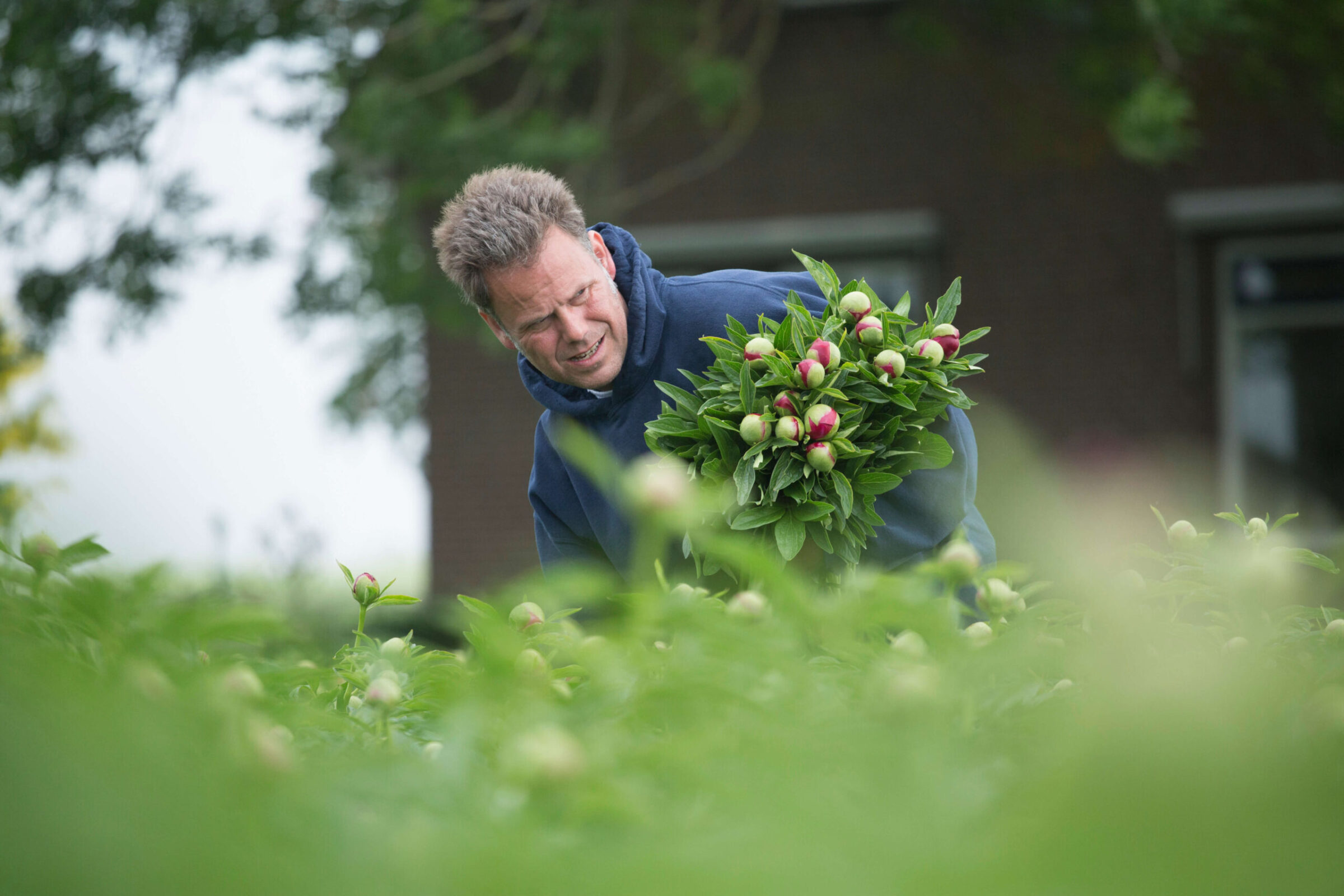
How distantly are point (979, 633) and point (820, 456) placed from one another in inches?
18.5

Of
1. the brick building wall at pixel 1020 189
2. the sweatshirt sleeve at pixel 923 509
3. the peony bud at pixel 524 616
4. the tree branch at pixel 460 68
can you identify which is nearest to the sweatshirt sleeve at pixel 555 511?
the sweatshirt sleeve at pixel 923 509

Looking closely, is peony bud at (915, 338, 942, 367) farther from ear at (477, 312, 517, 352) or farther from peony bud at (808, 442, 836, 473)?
ear at (477, 312, 517, 352)

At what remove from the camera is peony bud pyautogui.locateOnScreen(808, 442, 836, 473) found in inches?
49.5

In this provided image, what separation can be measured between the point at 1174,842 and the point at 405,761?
0.34 meters

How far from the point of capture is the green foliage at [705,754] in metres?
0.40

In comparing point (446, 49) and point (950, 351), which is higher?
point (446, 49)

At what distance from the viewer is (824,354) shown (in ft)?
4.24

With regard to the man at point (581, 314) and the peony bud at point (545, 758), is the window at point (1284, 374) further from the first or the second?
the peony bud at point (545, 758)

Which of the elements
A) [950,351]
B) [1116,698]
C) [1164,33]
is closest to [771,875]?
[1116,698]

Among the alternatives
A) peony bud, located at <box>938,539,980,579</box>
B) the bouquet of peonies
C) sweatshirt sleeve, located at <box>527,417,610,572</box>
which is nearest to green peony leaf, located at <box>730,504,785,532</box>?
the bouquet of peonies

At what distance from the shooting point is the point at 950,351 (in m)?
1.43

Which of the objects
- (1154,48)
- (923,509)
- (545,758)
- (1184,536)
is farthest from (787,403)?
(1154,48)

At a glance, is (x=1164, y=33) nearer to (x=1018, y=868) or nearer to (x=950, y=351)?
(x=950, y=351)

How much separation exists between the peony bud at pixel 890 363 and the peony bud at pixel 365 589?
66cm
